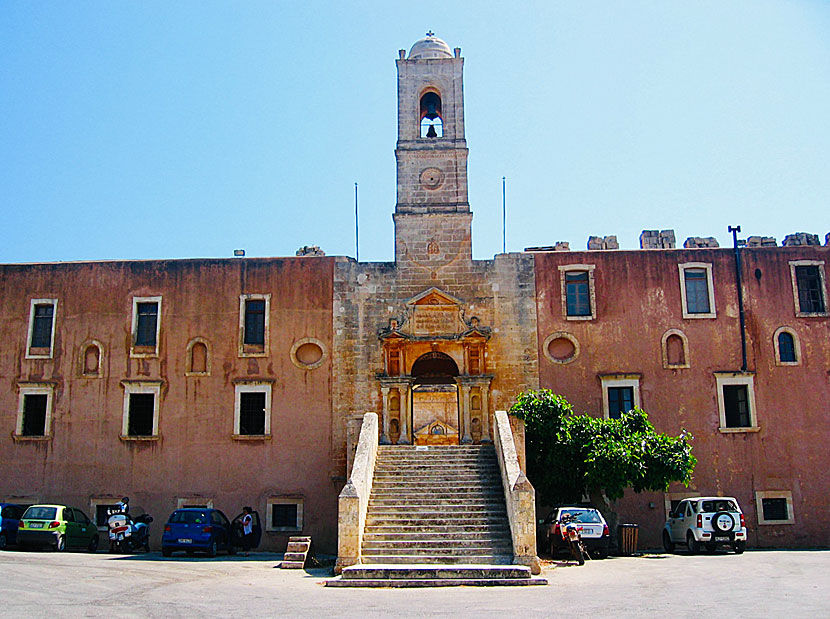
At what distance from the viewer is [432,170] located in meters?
27.6

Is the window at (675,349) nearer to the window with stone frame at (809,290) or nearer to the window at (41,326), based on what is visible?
the window with stone frame at (809,290)

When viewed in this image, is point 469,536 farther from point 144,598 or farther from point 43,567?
point 43,567

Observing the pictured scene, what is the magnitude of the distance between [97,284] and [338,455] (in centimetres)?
947

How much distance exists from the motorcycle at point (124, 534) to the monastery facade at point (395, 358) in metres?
1.42

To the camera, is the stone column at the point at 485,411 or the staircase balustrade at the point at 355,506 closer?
the staircase balustrade at the point at 355,506

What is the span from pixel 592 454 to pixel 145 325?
14.3 meters

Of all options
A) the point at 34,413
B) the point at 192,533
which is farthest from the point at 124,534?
the point at 34,413

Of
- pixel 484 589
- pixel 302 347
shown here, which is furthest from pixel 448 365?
pixel 484 589

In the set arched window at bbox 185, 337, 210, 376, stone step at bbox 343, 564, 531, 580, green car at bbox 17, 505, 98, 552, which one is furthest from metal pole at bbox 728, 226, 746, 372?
green car at bbox 17, 505, 98, 552

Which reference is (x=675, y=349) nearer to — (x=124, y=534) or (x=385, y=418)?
(x=385, y=418)

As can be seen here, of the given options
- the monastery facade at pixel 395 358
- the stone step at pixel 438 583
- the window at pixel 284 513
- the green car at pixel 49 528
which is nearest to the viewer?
the stone step at pixel 438 583

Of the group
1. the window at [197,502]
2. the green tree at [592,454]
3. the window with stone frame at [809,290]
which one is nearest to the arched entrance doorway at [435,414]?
the window at [197,502]

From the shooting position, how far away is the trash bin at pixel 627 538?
22.7 meters

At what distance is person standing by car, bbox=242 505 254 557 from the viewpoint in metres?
23.2
